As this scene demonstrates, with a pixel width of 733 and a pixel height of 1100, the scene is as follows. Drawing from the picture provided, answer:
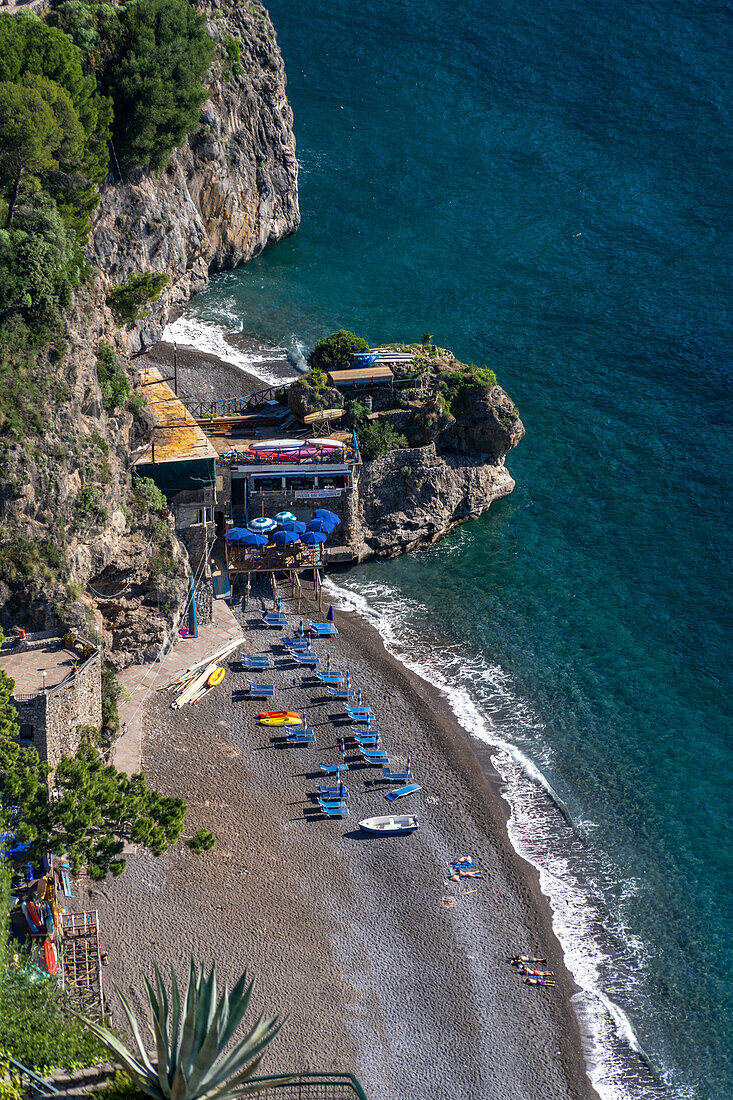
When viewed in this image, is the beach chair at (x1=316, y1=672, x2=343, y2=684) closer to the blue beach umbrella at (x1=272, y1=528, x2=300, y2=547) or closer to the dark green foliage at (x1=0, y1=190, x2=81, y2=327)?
the blue beach umbrella at (x1=272, y1=528, x2=300, y2=547)

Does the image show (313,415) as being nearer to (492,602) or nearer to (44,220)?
(492,602)

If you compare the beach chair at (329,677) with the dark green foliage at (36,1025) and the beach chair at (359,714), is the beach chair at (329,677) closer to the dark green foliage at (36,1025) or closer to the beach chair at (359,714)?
the beach chair at (359,714)

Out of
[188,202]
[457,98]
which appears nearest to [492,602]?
[188,202]

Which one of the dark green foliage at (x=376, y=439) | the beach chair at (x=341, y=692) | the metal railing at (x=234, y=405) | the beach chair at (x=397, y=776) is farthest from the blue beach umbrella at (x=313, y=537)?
the beach chair at (x=397, y=776)

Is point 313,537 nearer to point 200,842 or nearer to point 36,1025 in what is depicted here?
point 200,842

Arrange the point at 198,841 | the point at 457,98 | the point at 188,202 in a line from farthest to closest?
1. the point at 457,98
2. the point at 188,202
3. the point at 198,841

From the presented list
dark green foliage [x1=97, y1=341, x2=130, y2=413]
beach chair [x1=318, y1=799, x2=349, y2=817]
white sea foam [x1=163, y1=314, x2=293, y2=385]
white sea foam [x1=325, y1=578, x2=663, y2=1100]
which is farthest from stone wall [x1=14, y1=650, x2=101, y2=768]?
white sea foam [x1=163, y1=314, x2=293, y2=385]
